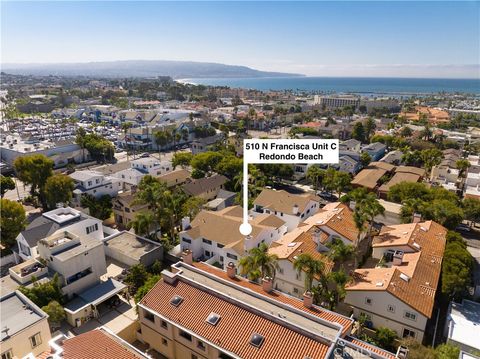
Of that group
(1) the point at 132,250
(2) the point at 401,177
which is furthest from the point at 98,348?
Result: (2) the point at 401,177

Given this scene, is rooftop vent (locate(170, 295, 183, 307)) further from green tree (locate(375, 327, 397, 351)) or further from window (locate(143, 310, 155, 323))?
green tree (locate(375, 327, 397, 351))

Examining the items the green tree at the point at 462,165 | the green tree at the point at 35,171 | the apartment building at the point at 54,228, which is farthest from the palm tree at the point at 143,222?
the green tree at the point at 462,165

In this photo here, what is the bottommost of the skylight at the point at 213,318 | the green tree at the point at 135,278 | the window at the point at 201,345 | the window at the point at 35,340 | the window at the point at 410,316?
the green tree at the point at 135,278

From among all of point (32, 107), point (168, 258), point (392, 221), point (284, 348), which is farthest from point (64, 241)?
point (32, 107)

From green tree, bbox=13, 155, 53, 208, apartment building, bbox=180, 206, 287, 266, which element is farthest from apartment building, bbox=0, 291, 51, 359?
green tree, bbox=13, 155, 53, 208

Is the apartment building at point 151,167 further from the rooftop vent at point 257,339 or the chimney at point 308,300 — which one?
the rooftop vent at point 257,339
